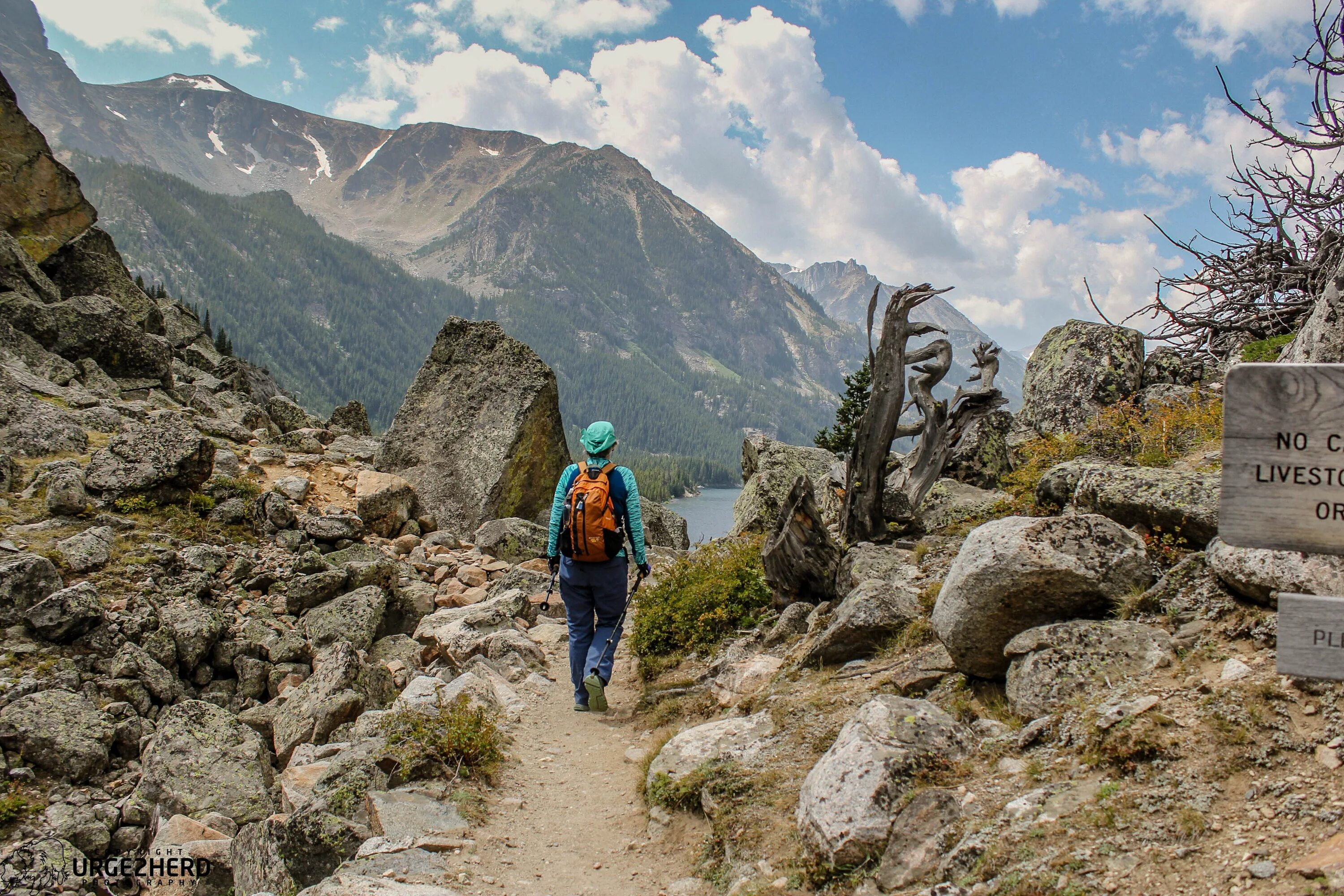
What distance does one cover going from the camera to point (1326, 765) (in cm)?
339

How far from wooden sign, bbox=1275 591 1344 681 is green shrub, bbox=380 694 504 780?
211 inches

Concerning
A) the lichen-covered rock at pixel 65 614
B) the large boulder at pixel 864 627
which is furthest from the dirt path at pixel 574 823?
the lichen-covered rock at pixel 65 614

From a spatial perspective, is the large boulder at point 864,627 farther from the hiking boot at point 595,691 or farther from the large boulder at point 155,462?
the large boulder at point 155,462

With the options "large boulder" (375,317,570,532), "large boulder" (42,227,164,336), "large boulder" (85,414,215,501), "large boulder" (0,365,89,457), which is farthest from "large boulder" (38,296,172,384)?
"large boulder" (85,414,215,501)

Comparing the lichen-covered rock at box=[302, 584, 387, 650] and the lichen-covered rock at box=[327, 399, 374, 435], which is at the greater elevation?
the lichen-covered rock at box=[327, 399, 374, 435]

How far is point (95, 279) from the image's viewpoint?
76.8ft

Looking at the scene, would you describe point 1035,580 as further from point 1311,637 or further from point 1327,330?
point 1327,330

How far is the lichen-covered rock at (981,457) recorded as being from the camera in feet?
45.9

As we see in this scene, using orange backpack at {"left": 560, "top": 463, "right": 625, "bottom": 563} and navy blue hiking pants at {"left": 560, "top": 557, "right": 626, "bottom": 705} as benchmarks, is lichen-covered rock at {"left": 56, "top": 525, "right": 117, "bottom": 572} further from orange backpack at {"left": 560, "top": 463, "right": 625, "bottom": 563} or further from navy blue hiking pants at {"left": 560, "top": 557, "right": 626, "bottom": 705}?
orange backpack at {"left": 560, "top": 463, "right": 625, "bottom": 563}

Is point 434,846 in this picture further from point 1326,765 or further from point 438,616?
point 438,616

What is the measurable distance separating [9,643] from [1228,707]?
10.4 metres

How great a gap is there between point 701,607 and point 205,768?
5.49 meters

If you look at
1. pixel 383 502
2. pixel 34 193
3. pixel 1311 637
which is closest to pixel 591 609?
pixel 1311 637

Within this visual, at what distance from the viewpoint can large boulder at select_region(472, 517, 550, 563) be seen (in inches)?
597
